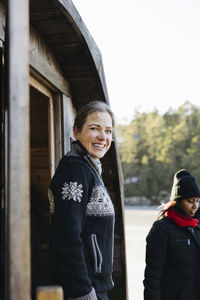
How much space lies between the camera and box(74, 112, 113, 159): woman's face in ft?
6.49

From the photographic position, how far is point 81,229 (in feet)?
5.39

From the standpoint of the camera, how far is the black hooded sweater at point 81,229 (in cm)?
154

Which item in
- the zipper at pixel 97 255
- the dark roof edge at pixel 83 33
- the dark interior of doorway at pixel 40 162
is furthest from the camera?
the dark interior of doorway at pixel 40 162

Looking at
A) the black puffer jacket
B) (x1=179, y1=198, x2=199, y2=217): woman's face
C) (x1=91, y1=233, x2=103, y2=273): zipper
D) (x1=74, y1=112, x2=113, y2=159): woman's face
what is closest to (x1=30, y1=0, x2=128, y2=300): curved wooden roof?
(x1=74, y1=112, x2=113, y2=159): woman's face

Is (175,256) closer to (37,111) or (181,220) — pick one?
(181,220)

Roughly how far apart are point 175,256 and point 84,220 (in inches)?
44.2

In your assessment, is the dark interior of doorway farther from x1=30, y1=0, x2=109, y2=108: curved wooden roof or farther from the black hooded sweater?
the black hooded sweater

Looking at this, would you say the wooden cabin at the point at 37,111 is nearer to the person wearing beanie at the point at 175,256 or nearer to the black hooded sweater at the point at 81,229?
the black hooded sweater at the point at 81,229

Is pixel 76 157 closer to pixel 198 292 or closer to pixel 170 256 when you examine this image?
pixel 170 256

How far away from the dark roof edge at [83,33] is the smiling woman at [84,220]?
2.70ft

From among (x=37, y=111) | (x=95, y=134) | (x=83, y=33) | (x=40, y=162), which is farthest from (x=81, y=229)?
(x=40, y=162)

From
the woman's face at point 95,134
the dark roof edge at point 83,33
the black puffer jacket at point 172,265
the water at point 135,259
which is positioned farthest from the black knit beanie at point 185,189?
the water at point 135,259

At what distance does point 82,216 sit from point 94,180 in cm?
23

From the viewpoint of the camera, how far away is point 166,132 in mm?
34062
